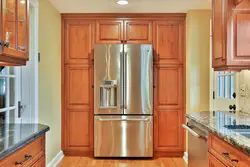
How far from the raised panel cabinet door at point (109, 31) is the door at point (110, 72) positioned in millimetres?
219

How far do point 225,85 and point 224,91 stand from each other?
3.3 inches

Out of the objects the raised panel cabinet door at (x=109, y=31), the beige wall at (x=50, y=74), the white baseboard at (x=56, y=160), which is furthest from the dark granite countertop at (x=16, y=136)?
the raised panel cabinet door at (x=109, y=31)

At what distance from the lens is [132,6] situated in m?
3.87

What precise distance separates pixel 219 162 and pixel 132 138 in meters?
2.33

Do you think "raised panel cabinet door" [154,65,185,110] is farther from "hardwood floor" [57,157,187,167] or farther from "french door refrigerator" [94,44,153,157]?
"hardwood floor" [57,157,187,167]

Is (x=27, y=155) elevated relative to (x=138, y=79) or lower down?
lower down

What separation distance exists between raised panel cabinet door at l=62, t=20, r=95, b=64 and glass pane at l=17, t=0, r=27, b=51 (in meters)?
2.20

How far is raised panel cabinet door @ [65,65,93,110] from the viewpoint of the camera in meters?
4.34

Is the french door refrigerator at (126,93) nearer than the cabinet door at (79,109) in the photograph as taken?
Yes

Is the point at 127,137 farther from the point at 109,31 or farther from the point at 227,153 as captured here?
the point at 227,153

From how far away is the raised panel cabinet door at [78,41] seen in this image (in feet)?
14.2

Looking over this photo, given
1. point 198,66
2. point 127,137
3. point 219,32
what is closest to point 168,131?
point 127,137

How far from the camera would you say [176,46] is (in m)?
4.31

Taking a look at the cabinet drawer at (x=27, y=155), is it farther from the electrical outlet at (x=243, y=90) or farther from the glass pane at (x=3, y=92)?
the electrical outlet at (x=243, y=90)
